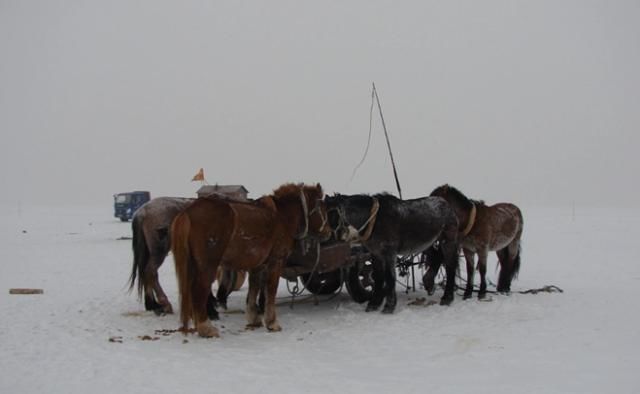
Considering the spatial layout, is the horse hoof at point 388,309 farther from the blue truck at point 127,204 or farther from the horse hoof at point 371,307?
the blue truck at point 127,204

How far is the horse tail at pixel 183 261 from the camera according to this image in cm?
573

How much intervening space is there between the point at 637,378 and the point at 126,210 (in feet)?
113

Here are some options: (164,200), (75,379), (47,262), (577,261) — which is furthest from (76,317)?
(577,261)

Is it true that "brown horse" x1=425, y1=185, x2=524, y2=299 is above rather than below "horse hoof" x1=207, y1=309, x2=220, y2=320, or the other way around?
above

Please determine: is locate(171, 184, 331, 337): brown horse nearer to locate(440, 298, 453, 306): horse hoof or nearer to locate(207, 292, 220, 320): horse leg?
locate(207, 292, 220, 320): horse leg

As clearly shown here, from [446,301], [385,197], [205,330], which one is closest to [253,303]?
[205,330]

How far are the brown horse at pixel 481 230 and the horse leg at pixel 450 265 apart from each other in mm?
359

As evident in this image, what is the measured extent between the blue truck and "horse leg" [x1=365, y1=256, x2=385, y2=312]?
29682 millimetres

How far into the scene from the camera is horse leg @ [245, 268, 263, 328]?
6688mm

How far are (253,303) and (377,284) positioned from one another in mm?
2128

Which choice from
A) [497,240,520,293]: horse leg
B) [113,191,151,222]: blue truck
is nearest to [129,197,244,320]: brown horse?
[497,240,520,293]: horse leg

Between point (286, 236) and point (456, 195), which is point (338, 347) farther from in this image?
point (456, 195)

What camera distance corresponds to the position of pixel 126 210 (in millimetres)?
35094

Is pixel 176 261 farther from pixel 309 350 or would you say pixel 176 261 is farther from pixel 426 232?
pixel 426 232
